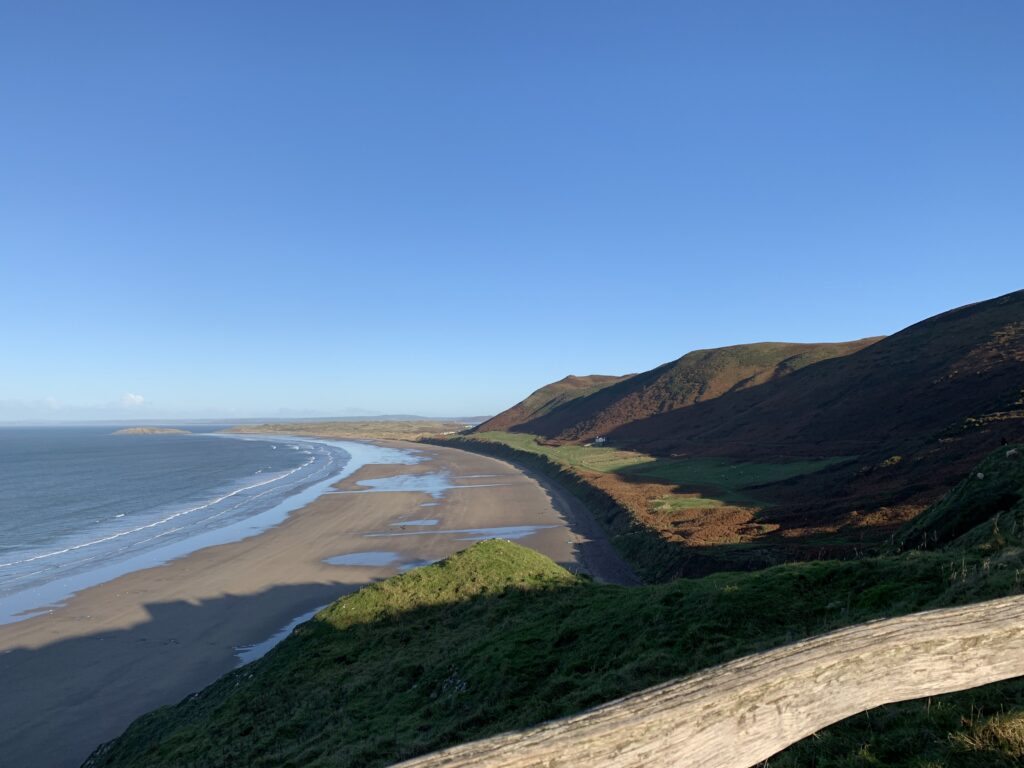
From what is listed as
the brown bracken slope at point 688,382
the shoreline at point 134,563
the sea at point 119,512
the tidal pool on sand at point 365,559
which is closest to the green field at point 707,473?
the tidal pool on sand at point 365,559

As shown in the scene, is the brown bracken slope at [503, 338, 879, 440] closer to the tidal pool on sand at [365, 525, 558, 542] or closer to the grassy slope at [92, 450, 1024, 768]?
the tidal pool on sand at [365, 525, 558, 542]

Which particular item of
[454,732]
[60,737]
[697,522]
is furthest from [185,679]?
[697,522]

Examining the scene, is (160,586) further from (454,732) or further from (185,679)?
(454,732)

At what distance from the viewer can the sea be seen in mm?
36250

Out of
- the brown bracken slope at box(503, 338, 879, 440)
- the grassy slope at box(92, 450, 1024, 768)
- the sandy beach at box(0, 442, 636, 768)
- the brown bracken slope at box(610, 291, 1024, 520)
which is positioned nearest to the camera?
the grassy slope at box(92, 450, 1024, 768)

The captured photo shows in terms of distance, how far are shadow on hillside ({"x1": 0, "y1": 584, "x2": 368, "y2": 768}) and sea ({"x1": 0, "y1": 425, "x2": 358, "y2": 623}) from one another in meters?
7.83

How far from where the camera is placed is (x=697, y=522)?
112 ft

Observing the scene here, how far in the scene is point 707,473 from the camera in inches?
2255

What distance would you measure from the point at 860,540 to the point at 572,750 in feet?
84.9

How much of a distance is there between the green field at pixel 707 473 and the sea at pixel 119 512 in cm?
3531

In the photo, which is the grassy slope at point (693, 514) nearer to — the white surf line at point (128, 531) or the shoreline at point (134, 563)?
the shoreline at point (134, 563)

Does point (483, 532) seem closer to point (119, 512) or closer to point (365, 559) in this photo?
point (365, 559)

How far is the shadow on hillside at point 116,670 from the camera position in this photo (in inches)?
691

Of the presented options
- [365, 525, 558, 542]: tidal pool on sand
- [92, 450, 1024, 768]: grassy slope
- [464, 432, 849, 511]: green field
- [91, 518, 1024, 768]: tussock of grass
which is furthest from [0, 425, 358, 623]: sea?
[464, 432, 849, 511]: green field
